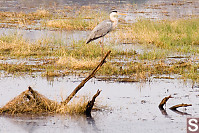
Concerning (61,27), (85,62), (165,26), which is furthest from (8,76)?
(61,27)

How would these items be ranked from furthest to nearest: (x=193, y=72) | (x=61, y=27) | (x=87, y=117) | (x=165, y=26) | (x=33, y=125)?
(x=61, y=27) → (x=165, y=26) → (x=193, y=72) → (x=87, y=117) → (x=33, y=125)

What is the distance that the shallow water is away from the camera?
29.8 feet

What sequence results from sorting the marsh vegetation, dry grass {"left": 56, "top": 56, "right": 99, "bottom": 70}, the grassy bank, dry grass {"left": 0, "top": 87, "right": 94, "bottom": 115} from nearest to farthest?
dry grass {"left": 0, "top": 87, "right": 94, "bottom": 115} < the marsh vegetation < dry grass {"left": 56, "top": 56, "right": 99, "bottom": 70} < the grassy bank

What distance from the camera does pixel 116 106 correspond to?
421 inches

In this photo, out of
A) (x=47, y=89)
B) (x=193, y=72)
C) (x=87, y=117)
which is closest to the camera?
(x=87, y=117)

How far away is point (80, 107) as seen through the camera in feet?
32.8

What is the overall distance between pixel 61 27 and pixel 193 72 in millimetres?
14803

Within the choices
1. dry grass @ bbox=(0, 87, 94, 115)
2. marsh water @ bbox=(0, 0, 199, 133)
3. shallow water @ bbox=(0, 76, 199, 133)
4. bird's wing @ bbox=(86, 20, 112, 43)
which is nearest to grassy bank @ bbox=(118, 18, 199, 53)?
bird's wing @ bbox=(86, 20, 112, 43)

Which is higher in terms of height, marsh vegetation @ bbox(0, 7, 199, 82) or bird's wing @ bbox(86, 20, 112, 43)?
bird's wing @ bbox(86, 20, 112, 43)

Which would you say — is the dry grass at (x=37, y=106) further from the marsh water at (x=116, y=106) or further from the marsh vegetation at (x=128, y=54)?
the marsh vegetation at (x=128, y=54)

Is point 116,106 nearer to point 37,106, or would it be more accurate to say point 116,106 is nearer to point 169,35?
point 37,106

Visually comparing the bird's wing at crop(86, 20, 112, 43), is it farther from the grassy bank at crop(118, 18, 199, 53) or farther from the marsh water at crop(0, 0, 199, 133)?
the marsh water at crop(0, 0, 199, 133)

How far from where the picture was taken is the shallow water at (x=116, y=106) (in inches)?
358

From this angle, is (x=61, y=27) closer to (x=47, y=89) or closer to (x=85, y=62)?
(x=85, y=62)
